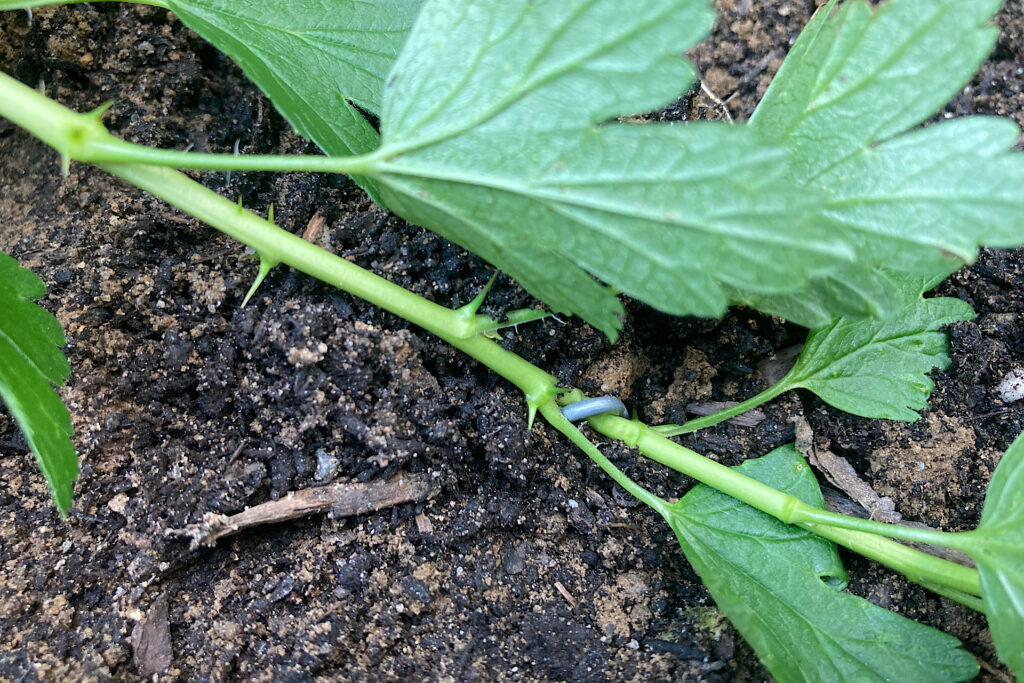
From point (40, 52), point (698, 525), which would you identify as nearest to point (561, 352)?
point (698, 525)

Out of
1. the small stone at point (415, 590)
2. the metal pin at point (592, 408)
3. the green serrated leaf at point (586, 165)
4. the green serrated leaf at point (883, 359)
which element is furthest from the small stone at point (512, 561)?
the green serrated leaf at point (883, 359)

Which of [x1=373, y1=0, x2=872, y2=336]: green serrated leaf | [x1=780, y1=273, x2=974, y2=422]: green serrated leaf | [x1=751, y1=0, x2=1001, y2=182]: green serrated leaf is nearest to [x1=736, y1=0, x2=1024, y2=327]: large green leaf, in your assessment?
[x1=751, y1=0, x2=1001, y2=182]: green serrated leaf

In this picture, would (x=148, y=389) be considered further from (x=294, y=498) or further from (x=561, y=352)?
(x=561, y=352)

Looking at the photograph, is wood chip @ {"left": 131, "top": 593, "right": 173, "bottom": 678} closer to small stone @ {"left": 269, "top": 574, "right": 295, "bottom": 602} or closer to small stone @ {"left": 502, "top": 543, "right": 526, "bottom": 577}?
small stone @ {"left": 269, "top": 574, "right": 295, "bottom": 602}

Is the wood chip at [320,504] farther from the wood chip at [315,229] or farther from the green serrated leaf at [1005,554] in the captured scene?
the green serrated leaf at [1005,554]

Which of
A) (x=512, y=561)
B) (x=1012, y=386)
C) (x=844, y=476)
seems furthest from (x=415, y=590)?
(x=1012, y=386)

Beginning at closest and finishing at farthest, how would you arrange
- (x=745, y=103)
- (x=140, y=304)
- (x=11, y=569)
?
(x=11, y=569)
(x=140, y=304)
(x=745, y=103)
